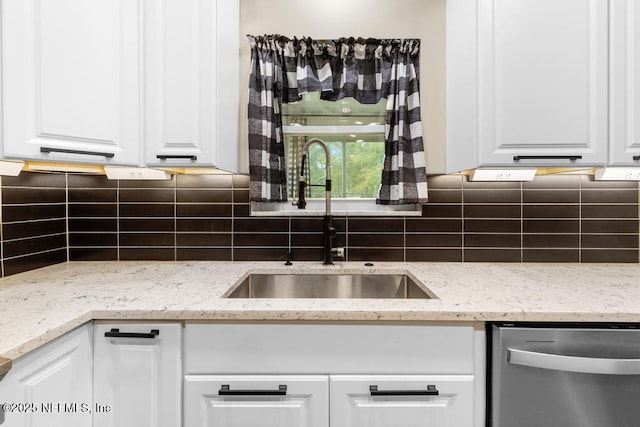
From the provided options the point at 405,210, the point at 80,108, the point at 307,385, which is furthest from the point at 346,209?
the point at 80,108

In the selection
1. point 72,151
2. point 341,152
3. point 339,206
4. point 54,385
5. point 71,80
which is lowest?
point 54,385

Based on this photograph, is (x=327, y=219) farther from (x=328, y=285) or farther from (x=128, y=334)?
(x=128, y=334)

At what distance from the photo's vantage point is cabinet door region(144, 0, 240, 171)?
140cm

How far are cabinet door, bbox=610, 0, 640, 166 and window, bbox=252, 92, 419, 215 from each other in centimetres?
91

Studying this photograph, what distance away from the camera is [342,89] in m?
1.80

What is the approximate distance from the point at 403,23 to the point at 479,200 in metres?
1.00

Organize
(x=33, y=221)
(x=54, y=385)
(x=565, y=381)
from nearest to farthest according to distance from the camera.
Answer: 1. (x=54, y=385)
2. (x=565, y=381)
3. (x=33, y=221)

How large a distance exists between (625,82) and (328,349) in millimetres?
1565

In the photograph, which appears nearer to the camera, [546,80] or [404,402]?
[404,402]

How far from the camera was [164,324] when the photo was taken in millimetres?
1072

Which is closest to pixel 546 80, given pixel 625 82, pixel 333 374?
pixel 625 82

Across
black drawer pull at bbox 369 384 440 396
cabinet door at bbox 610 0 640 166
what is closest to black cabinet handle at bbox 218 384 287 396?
black drawer pull at bbox 369 384 440 396

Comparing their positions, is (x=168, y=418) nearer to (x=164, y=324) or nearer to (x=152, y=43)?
(x=164, y=324)

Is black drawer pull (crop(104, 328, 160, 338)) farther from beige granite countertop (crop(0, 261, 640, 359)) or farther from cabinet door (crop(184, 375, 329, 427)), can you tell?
cabinet door (crop(184, 375, 329, 427))
